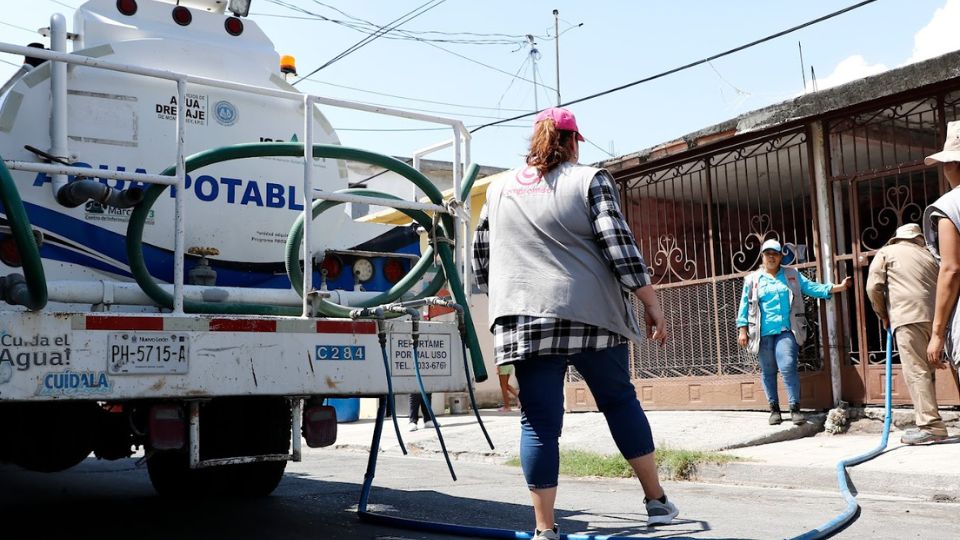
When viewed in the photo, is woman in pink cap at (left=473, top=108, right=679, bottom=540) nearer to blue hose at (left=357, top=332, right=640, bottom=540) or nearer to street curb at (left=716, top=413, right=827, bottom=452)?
blue hose at (left=357, top=332, right=640, bottom=540)

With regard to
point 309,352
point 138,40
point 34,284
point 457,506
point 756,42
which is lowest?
point 457,506

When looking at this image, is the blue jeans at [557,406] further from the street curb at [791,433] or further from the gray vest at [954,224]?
the street curb at [791,433]

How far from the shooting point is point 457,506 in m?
6.09

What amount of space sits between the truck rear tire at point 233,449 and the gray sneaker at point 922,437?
481cm

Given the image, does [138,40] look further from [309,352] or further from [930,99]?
[930,99]

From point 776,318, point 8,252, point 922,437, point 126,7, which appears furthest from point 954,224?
point 776,318

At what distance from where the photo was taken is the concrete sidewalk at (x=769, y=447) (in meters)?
6.70

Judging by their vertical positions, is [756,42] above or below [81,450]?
above

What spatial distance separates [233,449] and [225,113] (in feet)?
6.12

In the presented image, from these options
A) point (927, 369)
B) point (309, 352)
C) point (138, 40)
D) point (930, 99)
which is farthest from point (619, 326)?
point (930, 99)

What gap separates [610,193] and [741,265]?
7238mm

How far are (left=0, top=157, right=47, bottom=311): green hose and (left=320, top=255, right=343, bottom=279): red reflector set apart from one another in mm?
1979

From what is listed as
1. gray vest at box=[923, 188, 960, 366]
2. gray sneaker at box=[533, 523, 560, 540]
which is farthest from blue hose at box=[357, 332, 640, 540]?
gray vest at box=[923, 188, 960, 366]

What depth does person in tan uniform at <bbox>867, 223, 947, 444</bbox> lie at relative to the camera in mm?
7695
